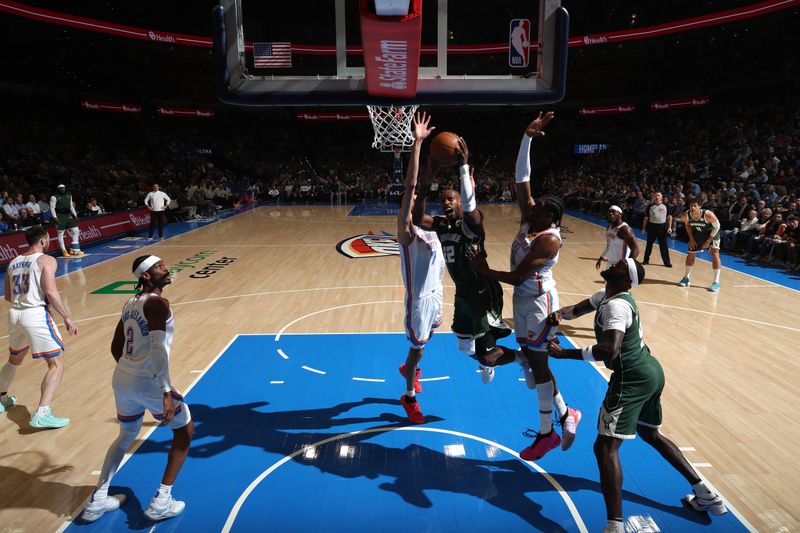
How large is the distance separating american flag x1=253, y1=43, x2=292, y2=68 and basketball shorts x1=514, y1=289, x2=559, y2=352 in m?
3.17

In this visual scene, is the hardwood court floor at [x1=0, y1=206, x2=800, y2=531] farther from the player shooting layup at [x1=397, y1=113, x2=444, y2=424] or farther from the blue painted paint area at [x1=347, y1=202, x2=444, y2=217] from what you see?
the blue painted paint area at [x1=347, y1=202, x2=444, y2=217]

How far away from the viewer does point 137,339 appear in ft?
10.4

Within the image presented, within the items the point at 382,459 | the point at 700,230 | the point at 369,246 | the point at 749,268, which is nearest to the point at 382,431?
the point at 382,459

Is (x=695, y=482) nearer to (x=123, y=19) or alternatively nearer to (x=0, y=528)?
(x=0, y=528)

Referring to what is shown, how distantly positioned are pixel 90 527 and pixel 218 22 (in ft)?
12.4

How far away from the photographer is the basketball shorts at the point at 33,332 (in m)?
4.51

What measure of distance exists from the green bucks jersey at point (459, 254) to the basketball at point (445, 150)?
1.56ft

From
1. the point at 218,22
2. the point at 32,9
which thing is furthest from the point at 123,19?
the point at 218,22

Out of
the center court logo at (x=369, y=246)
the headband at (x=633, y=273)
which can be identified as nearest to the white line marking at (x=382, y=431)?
the headband at (x=633, y=273)

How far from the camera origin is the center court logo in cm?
1278

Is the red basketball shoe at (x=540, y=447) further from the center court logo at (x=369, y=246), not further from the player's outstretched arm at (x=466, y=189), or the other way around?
the center court logo at (x=369, y=246)

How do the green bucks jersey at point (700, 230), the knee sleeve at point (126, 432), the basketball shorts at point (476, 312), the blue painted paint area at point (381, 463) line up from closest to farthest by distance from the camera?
the knee sleeve at point (126, 432) → the blue painted paint area at point (381, 463) → the basketball shorts at point (476, 312) → the green bucks jersey at point (700, 230)

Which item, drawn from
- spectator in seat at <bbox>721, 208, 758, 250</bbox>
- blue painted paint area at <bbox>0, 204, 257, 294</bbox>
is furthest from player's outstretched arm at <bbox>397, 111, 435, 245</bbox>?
spectator in seat at <bbox>721, 208, 758, 250</bbox>

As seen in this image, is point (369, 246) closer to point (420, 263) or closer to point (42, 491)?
point (420, 263)
